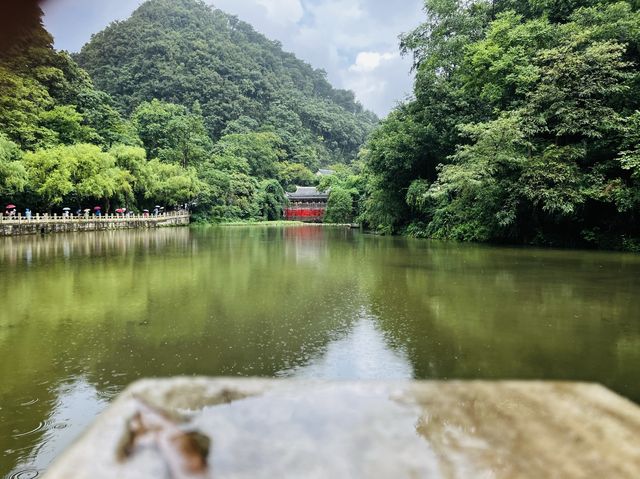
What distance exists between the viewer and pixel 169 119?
45.6 m

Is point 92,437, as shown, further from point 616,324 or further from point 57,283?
point 57,283

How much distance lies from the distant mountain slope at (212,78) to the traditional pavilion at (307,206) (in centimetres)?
1435

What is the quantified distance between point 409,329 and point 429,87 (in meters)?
17.2

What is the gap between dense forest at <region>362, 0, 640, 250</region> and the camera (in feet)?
42.7

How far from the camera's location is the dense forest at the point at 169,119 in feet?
83.6

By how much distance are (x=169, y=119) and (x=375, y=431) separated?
4777 centimetres

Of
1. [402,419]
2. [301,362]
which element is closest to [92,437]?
[402,419]

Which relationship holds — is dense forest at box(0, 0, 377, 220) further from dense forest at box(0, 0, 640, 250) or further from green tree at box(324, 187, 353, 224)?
green tree at box(324, 187, 353, 224)

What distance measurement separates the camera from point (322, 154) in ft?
246

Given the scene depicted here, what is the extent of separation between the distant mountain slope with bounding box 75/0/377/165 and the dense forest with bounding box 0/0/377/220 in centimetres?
21

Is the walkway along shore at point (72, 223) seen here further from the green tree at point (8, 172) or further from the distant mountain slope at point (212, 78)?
the distant mountain slope at point (212, 78)

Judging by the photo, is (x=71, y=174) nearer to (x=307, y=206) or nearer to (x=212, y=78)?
(x=307, y=206)

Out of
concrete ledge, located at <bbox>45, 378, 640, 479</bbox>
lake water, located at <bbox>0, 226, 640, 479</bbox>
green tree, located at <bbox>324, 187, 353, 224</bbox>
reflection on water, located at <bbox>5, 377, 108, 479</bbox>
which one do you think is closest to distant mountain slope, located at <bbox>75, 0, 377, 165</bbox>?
green tree, located at <bbox>324, 187, 353, 224</bbox>

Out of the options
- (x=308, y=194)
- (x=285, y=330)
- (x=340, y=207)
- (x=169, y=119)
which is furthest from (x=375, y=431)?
(x=308, y=194)
